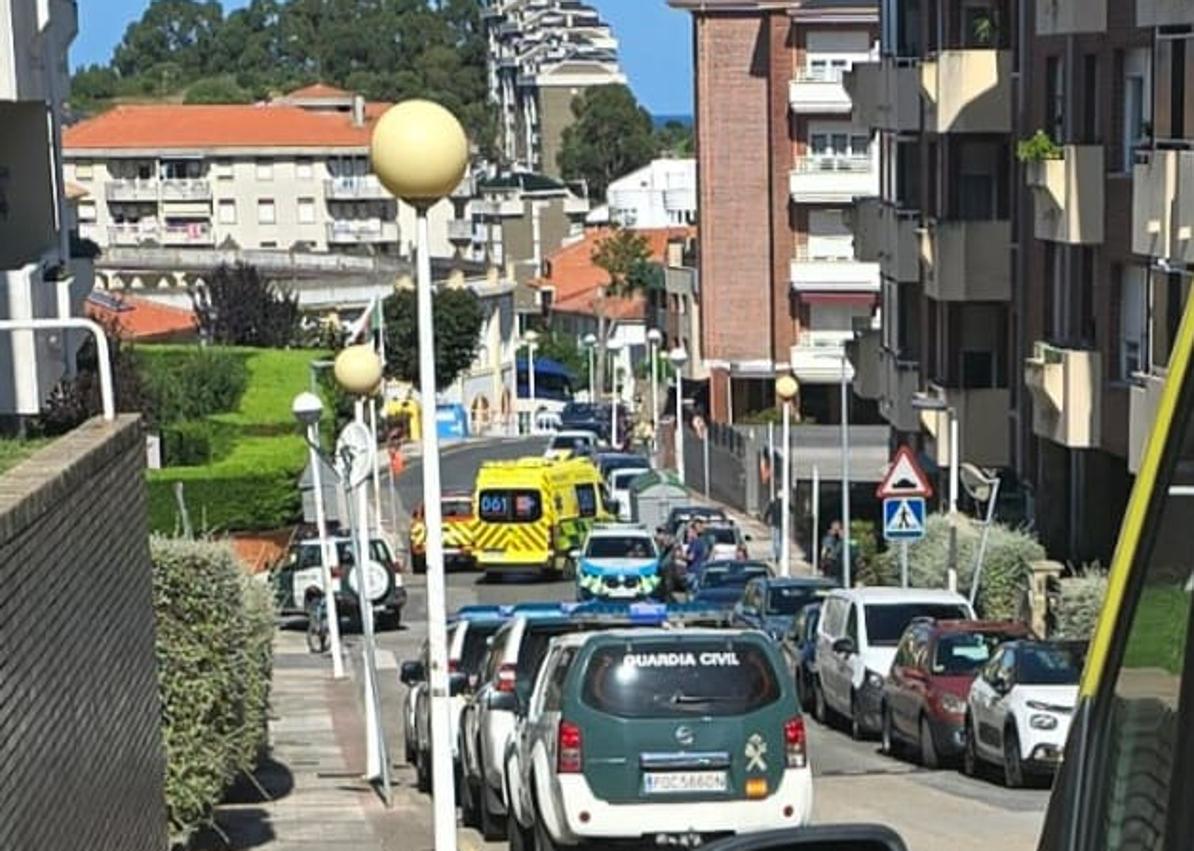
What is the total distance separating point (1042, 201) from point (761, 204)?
1600 inches

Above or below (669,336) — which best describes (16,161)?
above

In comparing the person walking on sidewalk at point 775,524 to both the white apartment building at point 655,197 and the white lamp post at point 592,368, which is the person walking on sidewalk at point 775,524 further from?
the white apartment building at point 655,197

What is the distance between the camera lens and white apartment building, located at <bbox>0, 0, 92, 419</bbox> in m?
20.6

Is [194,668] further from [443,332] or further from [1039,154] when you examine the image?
[443,332]

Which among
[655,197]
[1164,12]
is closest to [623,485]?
[1164,12]

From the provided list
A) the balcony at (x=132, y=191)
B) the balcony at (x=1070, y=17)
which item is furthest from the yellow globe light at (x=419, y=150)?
the balcony at (x=132, y=191)

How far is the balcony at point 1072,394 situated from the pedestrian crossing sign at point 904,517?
5037mm

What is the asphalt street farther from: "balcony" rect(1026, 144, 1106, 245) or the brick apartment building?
"balcony" rect(1026, 144, 1106, 245)

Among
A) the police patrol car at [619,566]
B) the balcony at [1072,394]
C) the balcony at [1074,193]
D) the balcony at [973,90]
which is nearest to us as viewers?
the balcony at [1074,193]

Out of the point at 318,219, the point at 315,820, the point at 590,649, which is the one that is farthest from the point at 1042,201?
the point at 318,219

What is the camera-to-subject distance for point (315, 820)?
18.8m

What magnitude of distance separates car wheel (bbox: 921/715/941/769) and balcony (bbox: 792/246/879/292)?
161ft

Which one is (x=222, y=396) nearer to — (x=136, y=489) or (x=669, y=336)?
(x=669, y=336)

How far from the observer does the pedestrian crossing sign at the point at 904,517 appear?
2975 centimetres
